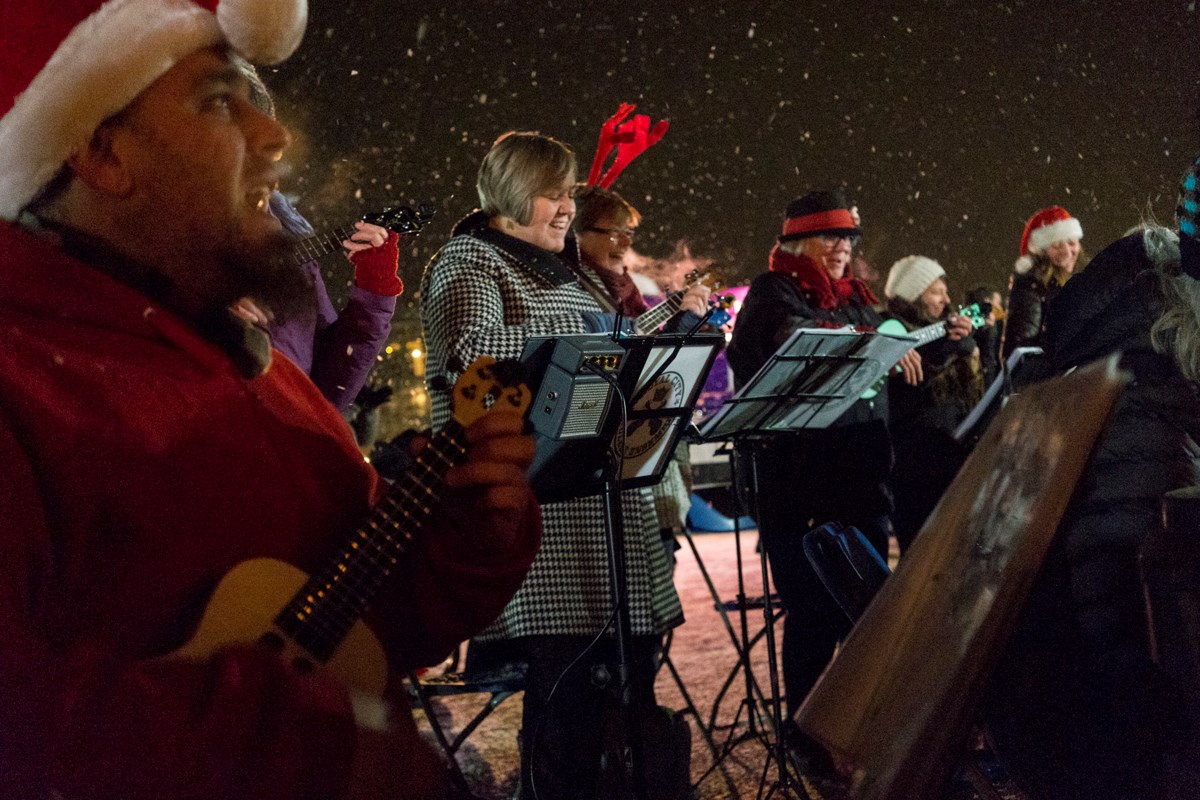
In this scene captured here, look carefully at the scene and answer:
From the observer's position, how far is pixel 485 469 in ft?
5.33

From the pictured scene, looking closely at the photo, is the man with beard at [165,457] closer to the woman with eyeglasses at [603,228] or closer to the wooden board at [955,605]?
the wooden board at [955,605]

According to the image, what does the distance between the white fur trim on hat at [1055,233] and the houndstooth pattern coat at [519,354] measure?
4.17 m

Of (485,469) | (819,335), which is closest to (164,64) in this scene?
(485,469)

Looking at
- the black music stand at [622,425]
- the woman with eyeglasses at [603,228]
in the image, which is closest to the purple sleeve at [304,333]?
the black music stand at [622,425]

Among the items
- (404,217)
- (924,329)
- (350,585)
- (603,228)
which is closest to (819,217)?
(924,329)

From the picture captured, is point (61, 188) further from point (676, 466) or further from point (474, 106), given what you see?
point (474, 106)

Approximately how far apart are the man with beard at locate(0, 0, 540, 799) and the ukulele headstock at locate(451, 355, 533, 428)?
0.15ft

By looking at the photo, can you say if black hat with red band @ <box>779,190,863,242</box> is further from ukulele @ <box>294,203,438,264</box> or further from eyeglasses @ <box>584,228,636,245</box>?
ukulele @ <box>294,203,438,264</box>

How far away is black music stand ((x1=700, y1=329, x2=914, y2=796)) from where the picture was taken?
3.41 metres

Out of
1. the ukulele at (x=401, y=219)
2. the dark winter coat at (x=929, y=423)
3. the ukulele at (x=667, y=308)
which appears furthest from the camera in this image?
the dark winter coat at (x=929, y=423)

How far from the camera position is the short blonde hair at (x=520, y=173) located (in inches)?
131

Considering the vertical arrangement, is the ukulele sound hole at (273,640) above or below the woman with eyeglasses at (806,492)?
above

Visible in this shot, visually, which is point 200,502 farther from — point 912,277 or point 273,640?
point 912,277

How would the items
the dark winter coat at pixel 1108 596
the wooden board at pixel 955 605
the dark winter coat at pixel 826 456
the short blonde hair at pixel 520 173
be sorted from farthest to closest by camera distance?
the dark winter coat at pixel 826 456, the short blonde hair at pixel 520 173, the dark winter coat at pixel 1108 596, the wooden board at pixel 955 605
